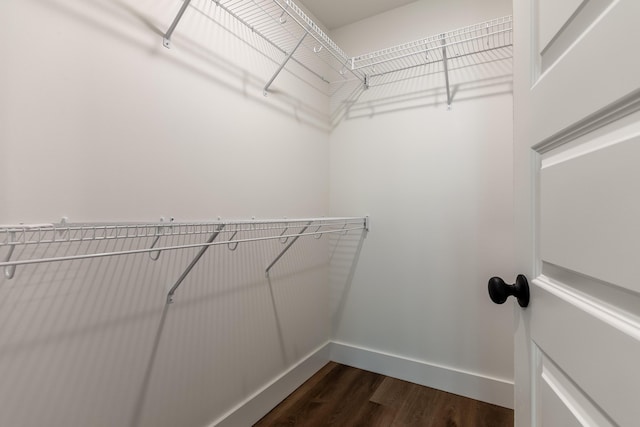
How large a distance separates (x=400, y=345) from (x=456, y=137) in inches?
54.6

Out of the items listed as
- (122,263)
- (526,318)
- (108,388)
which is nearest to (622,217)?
(526,318)

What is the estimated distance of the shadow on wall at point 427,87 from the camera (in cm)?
176

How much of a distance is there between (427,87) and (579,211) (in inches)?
68.0

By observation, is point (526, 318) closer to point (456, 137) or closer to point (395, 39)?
point (456, 137)

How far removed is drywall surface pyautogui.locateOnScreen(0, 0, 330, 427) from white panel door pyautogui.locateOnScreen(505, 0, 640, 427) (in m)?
1.17

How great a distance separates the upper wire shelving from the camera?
1.51 m

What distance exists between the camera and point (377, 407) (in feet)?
5.57

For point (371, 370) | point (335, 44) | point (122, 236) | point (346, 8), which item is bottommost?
point (371, 370)

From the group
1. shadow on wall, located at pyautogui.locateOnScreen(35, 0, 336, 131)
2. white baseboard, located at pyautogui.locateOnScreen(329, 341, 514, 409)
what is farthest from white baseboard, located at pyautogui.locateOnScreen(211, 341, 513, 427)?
shadow on wall, located at pyautogui.locateOnScreen(35, 0, 336, 131)

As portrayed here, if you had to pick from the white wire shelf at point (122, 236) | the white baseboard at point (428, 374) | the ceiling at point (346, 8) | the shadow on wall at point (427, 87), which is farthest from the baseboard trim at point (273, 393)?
the ceiling at point (346, 8)

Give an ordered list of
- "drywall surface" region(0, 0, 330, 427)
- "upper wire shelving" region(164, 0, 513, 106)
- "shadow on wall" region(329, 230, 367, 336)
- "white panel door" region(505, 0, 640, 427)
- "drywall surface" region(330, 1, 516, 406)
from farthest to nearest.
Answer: "shadow on wall" region(329, 230, 367, 336), "drywall surface" region(330, 1, 516, 406), "upper wire shelving" region(164, 0, 513, 106), "drywall surface" region(0, 0, 330, 427), "white panel door" region(505, 0, 640, 427)

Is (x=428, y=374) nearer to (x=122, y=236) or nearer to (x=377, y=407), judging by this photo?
(x=377, y=407)

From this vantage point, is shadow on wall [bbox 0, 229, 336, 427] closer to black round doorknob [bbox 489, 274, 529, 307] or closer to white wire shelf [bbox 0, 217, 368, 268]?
white wire shelf [bbox 0, 217, 368, 268]

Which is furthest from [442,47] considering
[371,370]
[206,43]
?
[371,370]
